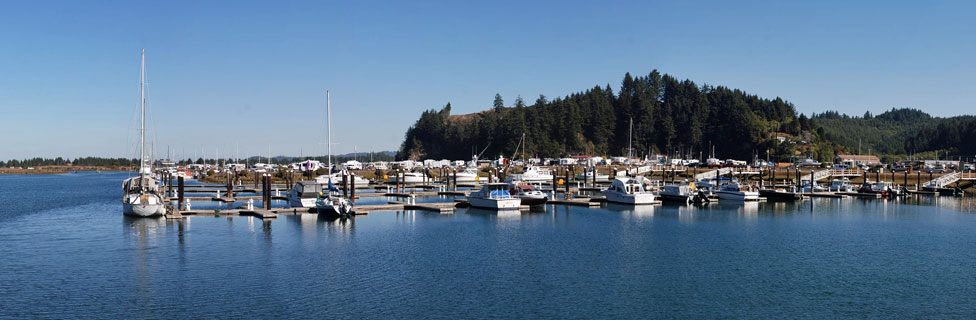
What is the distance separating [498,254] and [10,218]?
47729 millimetres

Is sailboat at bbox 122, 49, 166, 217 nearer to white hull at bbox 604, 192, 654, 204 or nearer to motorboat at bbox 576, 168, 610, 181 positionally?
white hull at bbox 604, 192, 654, 204

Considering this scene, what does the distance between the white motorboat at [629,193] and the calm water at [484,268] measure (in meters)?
14.1

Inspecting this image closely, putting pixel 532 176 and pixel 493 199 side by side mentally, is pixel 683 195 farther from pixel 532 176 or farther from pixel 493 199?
pixel 532 176

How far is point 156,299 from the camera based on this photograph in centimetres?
2819

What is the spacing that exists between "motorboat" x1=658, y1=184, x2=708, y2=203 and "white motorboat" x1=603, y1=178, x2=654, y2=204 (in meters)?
4.40

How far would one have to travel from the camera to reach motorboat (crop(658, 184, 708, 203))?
77250 mm

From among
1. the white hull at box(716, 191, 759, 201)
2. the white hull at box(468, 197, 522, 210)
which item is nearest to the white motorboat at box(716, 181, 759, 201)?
the white hull at box(716, 191, 759, 201)

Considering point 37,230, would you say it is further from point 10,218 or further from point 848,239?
point 848,239

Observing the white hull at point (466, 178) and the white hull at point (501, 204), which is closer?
the white hull at point (501, 204)

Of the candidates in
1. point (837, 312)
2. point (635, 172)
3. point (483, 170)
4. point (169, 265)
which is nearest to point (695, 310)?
point (837, 312)

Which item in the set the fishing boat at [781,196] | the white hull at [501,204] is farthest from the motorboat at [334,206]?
the fishing boat at [781,196]

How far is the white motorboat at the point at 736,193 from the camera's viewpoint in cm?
8182

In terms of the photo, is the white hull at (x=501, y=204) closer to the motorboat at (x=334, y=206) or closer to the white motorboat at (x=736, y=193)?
the motorboat at (x=334, y=206)

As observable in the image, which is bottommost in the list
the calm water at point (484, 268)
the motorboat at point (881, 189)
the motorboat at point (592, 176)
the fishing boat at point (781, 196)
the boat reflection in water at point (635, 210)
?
the calm water at point (484, 268)
